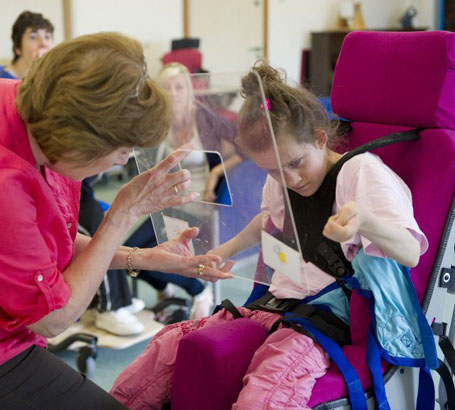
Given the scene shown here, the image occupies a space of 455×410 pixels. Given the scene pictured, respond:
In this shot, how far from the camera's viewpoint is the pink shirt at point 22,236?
120 centimetres

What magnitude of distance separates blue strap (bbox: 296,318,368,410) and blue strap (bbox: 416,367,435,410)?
0.64ft

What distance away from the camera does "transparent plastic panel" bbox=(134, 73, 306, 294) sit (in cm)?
133

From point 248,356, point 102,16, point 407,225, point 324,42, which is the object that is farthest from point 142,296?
point 324,42

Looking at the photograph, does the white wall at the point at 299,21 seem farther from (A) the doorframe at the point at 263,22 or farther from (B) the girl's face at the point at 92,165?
(B) the girl's face at the point at 92,165

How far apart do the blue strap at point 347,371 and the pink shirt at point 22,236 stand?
56 cm

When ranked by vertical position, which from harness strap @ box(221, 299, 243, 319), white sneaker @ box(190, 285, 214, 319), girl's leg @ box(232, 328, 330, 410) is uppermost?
harness strap @ box(221, 299, 243, 319)

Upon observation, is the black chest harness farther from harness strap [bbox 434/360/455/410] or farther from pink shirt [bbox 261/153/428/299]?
harness strap [bbox 434/360/455/410]

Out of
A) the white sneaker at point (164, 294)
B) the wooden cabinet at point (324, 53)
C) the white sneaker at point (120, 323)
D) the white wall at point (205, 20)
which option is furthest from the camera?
the wooden cabinet at point (324, 53)

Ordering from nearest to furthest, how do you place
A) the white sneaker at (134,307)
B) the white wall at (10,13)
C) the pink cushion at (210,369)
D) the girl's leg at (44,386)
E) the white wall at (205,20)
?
the girl's leg at (44,386)
the pink cushion at (210,369)
the white sneaker at (134,307)
the white wall at (10,13)
the white wall at (205,20)

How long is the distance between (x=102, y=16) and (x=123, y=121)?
4708 mm

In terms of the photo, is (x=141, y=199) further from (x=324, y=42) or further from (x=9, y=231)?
(x=324, y=42)

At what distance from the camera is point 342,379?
4.70 feet

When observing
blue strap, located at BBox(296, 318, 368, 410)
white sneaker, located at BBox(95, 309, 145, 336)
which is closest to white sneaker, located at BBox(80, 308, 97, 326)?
white sneaker, located at BBox(95, 309, 145, 336)

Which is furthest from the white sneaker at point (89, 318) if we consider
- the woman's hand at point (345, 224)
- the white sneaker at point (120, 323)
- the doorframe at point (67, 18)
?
the doorframe at point (67, 18)
